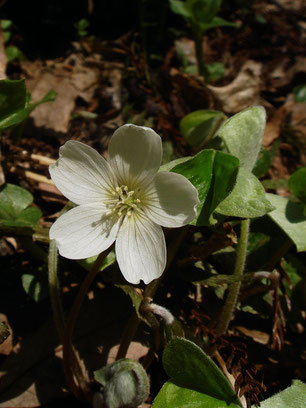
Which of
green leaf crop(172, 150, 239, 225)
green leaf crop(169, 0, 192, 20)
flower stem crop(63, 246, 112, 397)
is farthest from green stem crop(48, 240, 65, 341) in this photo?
green leaf crop(169, 0, 192, 20)

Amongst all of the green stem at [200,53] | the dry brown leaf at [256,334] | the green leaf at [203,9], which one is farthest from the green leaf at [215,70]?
the dry brown leaf at [256,334]

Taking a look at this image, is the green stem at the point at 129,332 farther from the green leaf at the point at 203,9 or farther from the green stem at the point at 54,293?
the green leaf at the point at 203,9

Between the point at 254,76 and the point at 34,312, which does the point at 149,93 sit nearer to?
the point at 254,76

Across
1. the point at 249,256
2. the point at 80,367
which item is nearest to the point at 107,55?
the point at 249,256

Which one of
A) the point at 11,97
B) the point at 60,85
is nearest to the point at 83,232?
the point at 11,97

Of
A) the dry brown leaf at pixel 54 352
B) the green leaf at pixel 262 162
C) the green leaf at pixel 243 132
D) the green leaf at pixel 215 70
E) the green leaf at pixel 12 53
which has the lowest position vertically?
the dry brown leaf at pixel 54 352

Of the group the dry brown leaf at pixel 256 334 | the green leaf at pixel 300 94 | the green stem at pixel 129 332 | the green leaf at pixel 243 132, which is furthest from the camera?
the green leaf at pixel 300 94

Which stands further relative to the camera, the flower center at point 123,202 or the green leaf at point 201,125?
the green leaf at point 201,125
